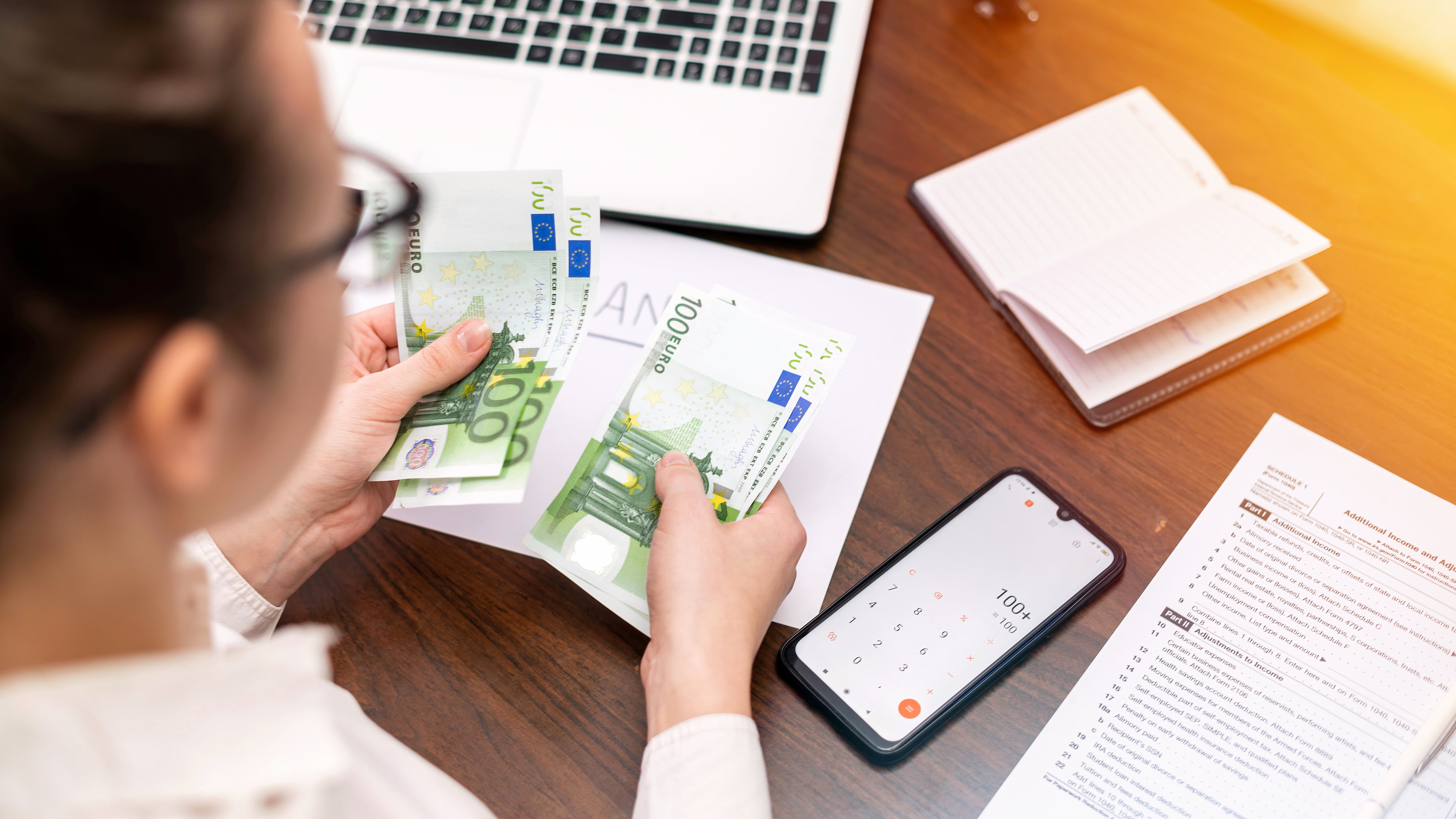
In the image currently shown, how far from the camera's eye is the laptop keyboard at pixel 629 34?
87 centimetres

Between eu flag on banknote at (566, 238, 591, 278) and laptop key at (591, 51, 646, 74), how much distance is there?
0.27 meters

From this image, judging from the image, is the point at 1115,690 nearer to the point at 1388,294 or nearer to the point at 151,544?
the point at 1388,294

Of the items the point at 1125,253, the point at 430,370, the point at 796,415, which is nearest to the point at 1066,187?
the point at 1125,253

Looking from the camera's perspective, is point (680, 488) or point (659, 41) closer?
point (680, 488)

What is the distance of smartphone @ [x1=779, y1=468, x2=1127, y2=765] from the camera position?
0.60 meters

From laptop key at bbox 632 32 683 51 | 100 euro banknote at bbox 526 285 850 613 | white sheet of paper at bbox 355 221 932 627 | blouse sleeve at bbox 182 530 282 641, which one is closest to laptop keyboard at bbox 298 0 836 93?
laptop key at bbox 632 32 683 51

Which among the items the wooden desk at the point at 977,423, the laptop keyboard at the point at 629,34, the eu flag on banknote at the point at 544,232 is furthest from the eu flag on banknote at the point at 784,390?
the laptop keyboard at the point at 629,34

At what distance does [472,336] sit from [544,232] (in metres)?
0.10

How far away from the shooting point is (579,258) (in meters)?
0.71

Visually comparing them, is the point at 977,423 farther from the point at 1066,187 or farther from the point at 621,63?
the point at 621,63

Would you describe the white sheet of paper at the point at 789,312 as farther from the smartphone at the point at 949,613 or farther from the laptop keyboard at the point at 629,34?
the laptop keyboard at the point at 629,34

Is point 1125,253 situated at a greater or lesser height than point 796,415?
greater

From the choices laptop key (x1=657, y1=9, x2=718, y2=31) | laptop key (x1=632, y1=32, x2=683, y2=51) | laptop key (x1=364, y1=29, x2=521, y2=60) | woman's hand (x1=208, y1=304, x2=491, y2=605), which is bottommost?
woman's hand (x1=208, y1=304, x2=491, y2=605)

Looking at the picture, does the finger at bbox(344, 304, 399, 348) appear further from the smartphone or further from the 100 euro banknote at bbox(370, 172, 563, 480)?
the smartphone
